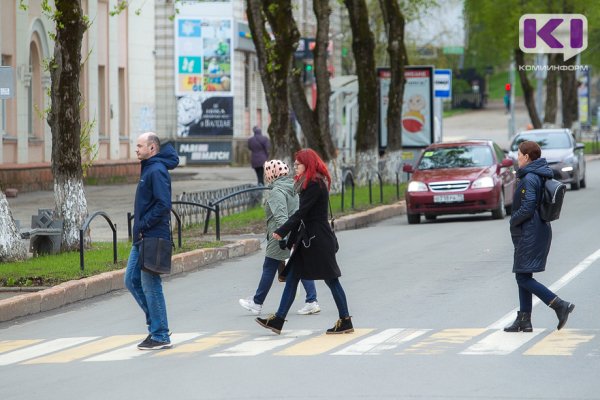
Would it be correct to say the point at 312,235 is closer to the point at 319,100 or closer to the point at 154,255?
the point at 154,255

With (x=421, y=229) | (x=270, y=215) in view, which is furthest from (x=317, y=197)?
(x=421, y=229)

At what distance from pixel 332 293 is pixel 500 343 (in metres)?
1.66

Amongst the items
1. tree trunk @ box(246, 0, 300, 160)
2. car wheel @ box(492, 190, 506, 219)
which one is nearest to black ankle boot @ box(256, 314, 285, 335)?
car wheel @ box(492, 190, 506, 219)

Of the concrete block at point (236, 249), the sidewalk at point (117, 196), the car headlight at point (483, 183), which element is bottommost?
the sidewalk at point (117, 196)

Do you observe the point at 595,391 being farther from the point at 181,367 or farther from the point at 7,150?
the point at 7,150

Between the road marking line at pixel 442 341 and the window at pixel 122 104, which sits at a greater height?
the window at pixel 122 104

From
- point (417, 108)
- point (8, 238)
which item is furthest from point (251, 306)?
point (417, 108)

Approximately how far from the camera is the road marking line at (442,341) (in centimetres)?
1122

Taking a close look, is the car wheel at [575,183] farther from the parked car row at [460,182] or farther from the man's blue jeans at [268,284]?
the man's blue jeans at [268,284]

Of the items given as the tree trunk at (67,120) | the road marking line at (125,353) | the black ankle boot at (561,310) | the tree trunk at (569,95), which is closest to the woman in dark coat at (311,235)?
the road marking line at (125,353)

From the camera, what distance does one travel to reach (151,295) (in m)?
12.0

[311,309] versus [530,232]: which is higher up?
[530,232]

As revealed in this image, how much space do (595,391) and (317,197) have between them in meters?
3.90

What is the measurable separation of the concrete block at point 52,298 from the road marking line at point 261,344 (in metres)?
3.65
